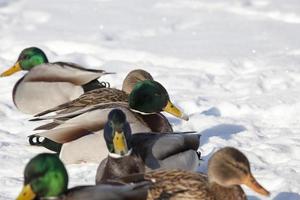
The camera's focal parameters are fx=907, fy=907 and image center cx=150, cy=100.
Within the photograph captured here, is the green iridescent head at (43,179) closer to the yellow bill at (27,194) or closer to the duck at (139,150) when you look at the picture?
the yellow bill at (27,194)

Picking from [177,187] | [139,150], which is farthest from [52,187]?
[139,150]

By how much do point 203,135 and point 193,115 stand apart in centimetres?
55

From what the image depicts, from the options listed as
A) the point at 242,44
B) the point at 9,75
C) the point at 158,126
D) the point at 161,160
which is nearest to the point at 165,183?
the point at 161,160

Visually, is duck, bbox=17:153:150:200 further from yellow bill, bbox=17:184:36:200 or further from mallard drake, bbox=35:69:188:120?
mallard drake, bbox=35:69:188:120

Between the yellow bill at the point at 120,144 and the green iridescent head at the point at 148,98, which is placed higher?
the yellow bill at the point at 120,144

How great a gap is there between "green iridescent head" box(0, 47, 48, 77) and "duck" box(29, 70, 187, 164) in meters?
1.85

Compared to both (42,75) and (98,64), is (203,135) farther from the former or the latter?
(98,64)

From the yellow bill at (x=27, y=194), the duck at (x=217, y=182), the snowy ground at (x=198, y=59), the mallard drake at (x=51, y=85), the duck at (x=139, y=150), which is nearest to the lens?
the yellow bill at (x=27, y=194)

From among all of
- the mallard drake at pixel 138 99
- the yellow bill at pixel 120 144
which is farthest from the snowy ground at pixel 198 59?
the yellow bill at pixel 120 144

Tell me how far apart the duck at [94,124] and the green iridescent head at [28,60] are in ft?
6.08

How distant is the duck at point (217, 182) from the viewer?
203 inches

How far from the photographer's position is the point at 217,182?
17.1 ft

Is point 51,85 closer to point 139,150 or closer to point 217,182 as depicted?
point 139,150

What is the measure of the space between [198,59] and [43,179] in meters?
5.23
